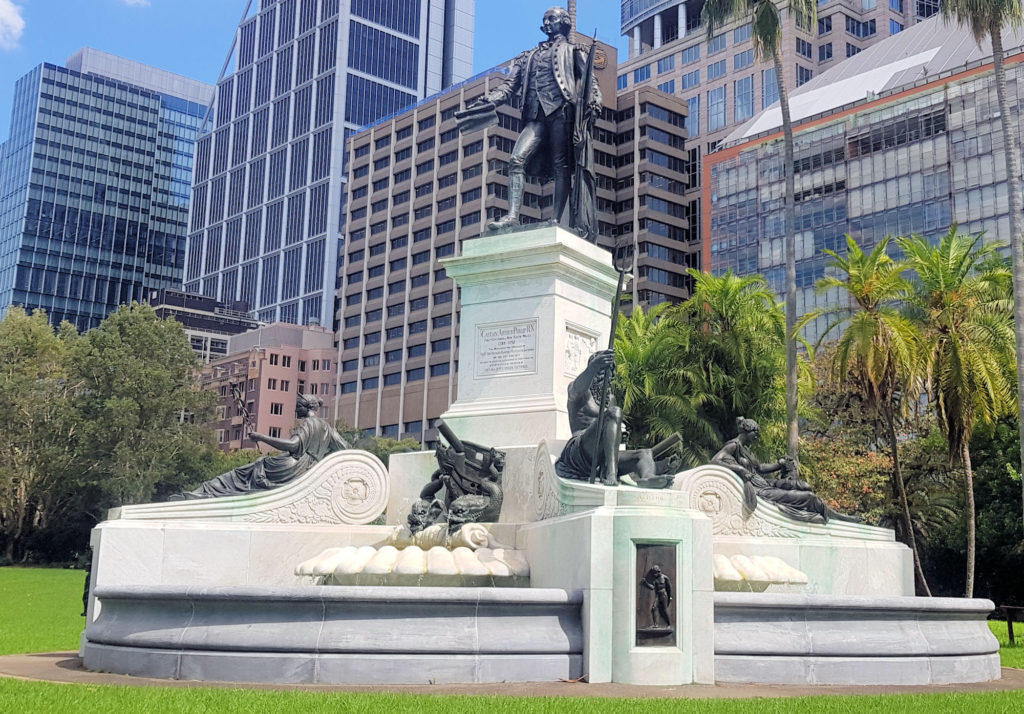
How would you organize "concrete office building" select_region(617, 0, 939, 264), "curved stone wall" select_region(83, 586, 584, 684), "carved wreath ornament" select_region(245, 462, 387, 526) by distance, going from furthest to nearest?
1. "concrete office building" select_region(617, 0, 939, 264)
2. "carved wreath ornament" select_region(245, 462, 387, 526)
3. "curved stone wall" select_region(83, 586, 584, 684)

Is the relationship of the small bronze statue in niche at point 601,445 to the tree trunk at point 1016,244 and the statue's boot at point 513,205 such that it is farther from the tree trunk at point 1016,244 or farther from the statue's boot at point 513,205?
the tree trunk at point 1016,244

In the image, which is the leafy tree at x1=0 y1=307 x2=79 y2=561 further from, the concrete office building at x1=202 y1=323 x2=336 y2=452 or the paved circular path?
the concrete office building at x1=202 y1=323 x2=336 y2=452

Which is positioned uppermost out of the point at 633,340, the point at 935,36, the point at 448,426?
the point at 935,36

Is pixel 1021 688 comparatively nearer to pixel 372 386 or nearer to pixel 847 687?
pixel 847 687

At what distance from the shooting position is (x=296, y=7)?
192 metres

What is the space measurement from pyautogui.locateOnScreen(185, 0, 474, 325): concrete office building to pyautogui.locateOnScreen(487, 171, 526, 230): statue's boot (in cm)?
15814

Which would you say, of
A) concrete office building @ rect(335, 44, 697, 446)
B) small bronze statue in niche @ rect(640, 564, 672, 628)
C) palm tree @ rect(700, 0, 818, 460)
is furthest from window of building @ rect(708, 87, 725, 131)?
small bronze statue in niche @ rect(640, 564, 672, 628)

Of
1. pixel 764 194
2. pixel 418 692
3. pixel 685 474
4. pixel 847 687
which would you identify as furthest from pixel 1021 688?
pixel 764 194

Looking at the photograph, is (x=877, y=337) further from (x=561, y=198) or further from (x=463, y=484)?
(x=463, y=484)

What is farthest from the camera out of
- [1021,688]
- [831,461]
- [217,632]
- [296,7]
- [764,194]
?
[296,7]

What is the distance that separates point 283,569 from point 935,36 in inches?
4280

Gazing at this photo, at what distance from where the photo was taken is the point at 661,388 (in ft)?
136

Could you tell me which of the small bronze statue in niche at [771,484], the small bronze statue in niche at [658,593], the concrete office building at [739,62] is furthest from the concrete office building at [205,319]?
the small bronze statue in niche at [658,593]

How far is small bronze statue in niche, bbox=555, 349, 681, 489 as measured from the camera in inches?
496
